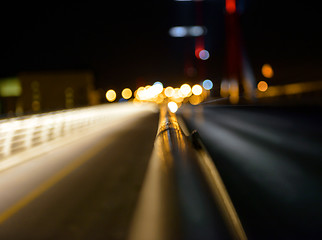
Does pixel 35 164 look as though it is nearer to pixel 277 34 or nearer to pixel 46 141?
pixel 46 141

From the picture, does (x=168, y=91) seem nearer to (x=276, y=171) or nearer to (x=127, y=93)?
(x=127, y=93)

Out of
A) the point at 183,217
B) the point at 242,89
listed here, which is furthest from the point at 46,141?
the point at 242,89

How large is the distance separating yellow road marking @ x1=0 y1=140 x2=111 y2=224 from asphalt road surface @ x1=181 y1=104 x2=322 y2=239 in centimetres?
333

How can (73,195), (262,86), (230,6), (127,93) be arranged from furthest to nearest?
(127,93) < (262,86) < (230,6) < (73,195)

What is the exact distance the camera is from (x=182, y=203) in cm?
363

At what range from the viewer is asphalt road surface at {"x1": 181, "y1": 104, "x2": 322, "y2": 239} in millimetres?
6305

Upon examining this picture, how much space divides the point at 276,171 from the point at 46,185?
5.72 meters

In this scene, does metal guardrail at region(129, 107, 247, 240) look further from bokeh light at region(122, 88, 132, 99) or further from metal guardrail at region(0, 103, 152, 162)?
bokeh light at region(122, 88, 132, 99)

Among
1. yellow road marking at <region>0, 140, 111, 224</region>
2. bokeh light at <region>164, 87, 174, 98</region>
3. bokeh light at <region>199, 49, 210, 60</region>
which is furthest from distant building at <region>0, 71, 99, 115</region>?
bokeh light at <region>164, 87, 174, 98</region>

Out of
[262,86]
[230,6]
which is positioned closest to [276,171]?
[230,6]

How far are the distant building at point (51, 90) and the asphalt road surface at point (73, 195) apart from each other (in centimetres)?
6219

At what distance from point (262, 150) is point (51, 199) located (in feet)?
28.9

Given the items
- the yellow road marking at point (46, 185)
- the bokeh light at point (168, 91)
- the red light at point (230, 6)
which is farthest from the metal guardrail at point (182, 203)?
the bokeh light at point (168, 91)

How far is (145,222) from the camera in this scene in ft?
11.9
